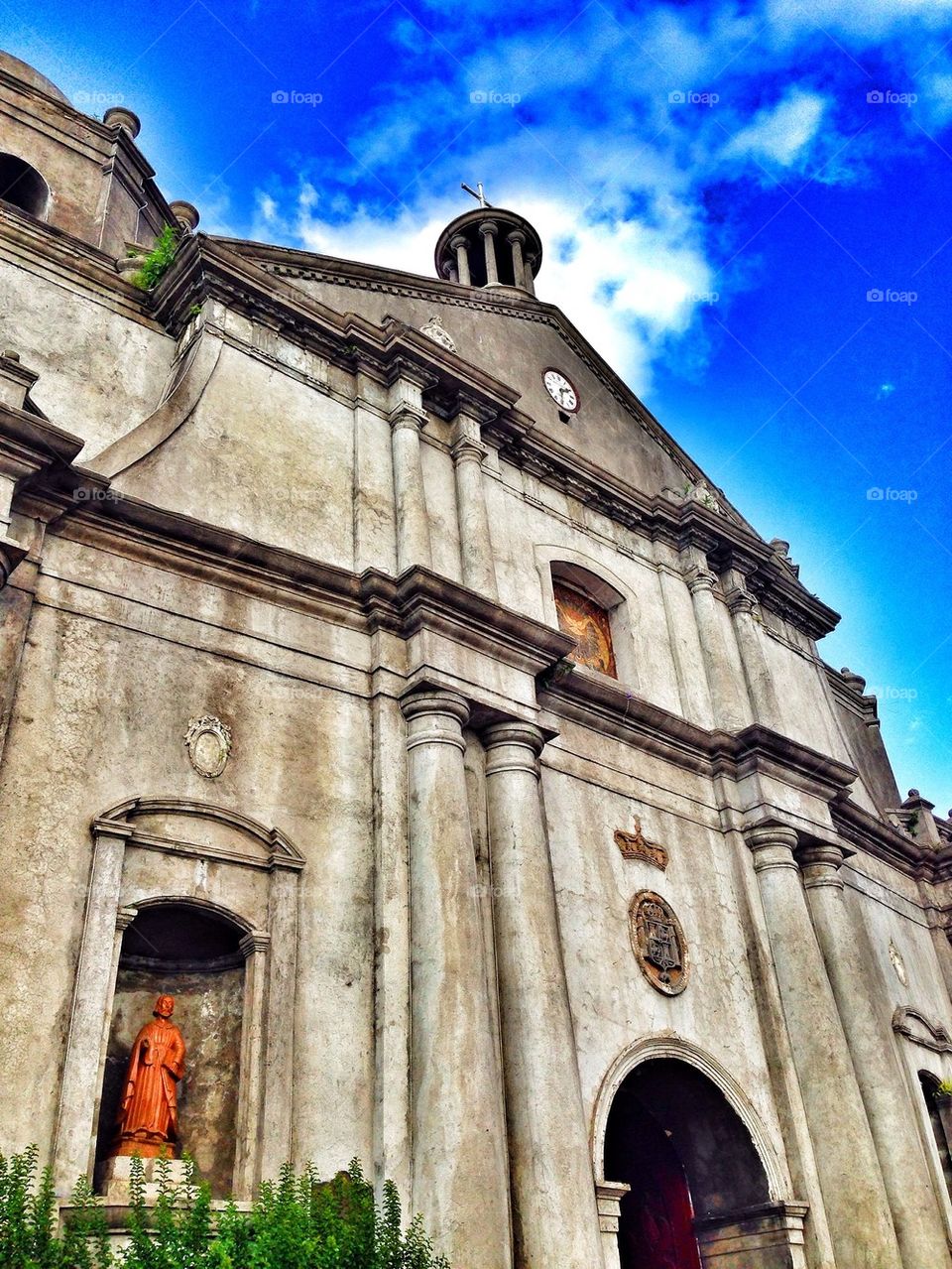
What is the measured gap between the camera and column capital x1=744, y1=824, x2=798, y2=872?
1341 centimetres

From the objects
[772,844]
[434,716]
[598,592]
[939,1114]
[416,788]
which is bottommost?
[939,1114]

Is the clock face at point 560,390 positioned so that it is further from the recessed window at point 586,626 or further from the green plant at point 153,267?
the green plant at point 153,267

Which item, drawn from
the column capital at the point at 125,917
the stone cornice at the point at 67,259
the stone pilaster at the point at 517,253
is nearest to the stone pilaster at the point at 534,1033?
the column capital at the point at 125,917

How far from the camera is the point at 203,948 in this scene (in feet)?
29.0

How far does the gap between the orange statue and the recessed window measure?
22.8 ft

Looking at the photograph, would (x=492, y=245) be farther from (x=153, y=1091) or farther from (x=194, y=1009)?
(x=153, y=1091)

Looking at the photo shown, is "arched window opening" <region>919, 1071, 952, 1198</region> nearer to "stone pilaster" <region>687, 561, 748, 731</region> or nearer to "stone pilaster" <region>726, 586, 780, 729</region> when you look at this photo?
"stone pilaster" <region>726, 586, 780, 729</region>

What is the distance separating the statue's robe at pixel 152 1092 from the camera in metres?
7.59

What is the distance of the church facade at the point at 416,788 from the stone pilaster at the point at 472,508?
2.2 inches

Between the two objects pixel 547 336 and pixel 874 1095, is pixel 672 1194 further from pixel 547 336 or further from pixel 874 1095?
pixel 547 336

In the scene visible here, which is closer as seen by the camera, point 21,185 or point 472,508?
point 472,508

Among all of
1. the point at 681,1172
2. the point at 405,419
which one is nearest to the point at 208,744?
the point at 405,419

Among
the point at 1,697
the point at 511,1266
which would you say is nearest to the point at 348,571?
the point at 1,697

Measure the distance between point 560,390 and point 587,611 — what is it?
11.8 feet
